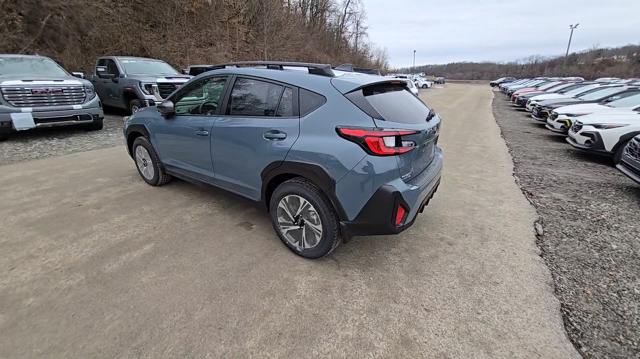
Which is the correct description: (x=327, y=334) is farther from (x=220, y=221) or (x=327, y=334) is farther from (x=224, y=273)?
(x=220, y=221)

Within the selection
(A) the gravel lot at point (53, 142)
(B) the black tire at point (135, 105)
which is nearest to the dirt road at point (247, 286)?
(A) the gravel lot at point (53, 142)

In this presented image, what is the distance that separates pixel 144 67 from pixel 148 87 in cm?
124

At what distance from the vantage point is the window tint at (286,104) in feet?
8.97

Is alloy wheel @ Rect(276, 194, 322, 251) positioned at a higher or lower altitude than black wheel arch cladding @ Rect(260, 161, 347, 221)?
lower

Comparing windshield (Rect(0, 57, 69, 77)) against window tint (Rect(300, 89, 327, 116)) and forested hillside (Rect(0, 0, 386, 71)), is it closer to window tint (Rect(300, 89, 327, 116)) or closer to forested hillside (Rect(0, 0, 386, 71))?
forested hillside (Rect(0, 0, 386, 71))

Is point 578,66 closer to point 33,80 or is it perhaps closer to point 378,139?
point 378,139

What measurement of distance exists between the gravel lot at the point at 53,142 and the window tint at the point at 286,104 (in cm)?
563

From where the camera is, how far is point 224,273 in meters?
2.62

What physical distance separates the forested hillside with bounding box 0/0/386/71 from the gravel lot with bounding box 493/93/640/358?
15.6 metres

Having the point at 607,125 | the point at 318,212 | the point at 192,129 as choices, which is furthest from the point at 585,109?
the point at 192,129

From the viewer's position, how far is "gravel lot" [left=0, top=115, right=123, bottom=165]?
5957 mm

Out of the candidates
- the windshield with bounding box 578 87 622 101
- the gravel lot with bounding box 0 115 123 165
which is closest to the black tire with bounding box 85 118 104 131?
the gravel lot with bounding box 0 115 123 165

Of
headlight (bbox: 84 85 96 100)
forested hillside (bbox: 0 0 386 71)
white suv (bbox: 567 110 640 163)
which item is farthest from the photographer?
forested hillside (bbox: 0 0 386 71)

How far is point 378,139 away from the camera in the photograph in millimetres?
→ 2359
